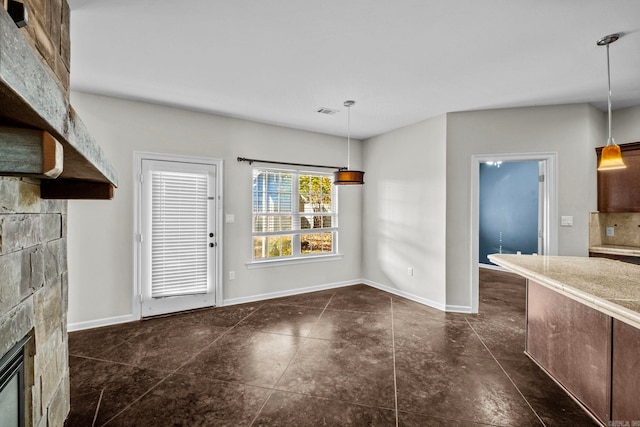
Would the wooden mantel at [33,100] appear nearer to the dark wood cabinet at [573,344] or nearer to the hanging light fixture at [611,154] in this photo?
the dark wood cabinet at [573,344]

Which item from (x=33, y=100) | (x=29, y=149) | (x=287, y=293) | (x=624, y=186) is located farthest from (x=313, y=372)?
(x=624, y=186)

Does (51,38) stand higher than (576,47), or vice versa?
(576,47)

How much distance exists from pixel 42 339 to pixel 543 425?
297 centimetres

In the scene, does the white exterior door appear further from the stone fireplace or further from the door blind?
the stone fireplace

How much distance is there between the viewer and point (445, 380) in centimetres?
238

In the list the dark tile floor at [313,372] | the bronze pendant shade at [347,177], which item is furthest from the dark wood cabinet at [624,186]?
the bronze pendant shade at [347,177]

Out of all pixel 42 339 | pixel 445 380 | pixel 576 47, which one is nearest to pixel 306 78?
pixel 576 47

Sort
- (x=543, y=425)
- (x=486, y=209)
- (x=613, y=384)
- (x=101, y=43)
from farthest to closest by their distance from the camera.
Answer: (x=486, y=209) → (x=101, y=43) → (x=543, y=425) → (x=613, y=384)

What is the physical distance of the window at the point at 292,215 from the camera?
4461 mm

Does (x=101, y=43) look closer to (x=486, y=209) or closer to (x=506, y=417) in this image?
(x=506, y=417)

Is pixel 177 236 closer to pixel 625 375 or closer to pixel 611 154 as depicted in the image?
pixel 625 375

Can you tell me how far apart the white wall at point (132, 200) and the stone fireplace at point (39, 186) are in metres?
1.78

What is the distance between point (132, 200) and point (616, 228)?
6046mm

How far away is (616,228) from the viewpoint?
3.74 m
